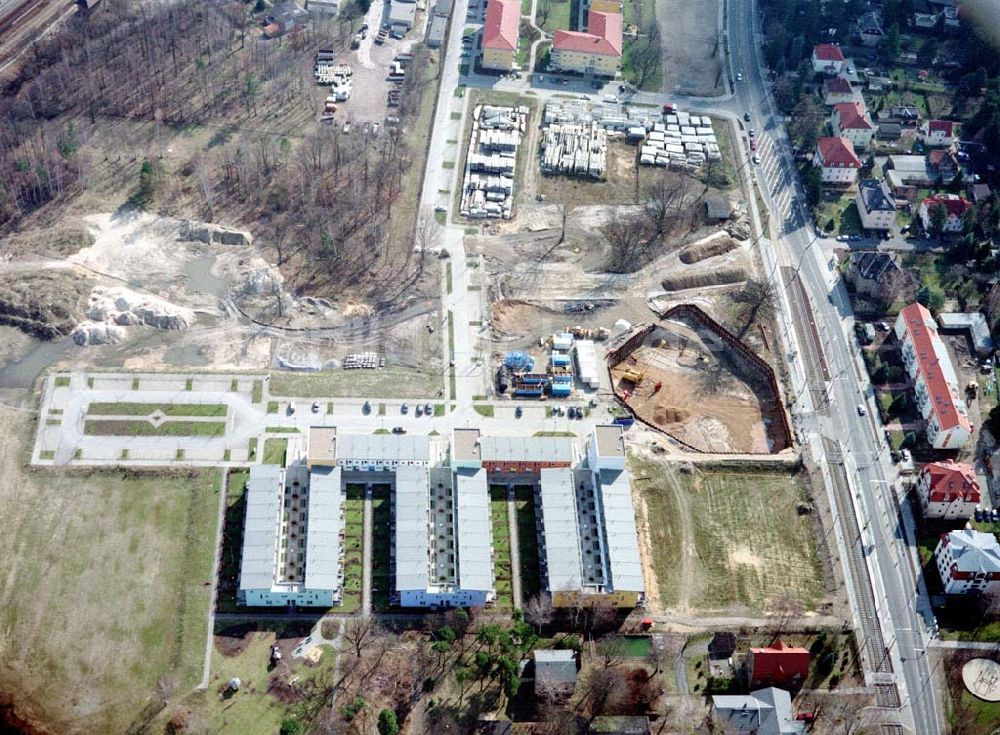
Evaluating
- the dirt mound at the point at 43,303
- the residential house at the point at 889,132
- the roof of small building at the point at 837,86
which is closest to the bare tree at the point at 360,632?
the dirt mound at the point at 43,303

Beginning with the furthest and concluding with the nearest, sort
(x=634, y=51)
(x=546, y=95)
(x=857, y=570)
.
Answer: (x=634, y=51), (x=546, y=95), (x=857, y=570)

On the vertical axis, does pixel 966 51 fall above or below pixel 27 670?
above

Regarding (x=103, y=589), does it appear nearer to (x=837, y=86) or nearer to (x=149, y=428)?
(x=149, y=428)

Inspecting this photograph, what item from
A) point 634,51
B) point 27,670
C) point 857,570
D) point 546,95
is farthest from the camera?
point 634,51

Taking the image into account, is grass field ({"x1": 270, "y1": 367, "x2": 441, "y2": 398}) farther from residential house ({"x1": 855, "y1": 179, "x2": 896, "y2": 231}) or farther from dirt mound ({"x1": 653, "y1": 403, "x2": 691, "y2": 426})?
residential house ({"x1": 855, "y1": 179, "x2": 896, "y2": 231})

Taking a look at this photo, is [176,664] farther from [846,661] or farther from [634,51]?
[634,51]

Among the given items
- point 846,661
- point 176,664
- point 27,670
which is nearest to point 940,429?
point 846,661

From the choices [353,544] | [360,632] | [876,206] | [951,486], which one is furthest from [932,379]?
[360,632]
